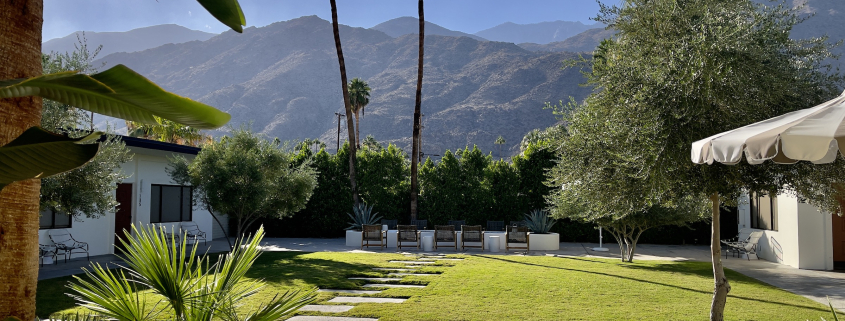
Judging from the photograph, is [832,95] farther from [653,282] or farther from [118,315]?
[118,315]

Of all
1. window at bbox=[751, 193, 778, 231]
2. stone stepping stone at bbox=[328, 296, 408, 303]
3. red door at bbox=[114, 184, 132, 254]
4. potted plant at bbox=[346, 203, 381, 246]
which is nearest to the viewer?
stone stepping stone at bbox=[328, 296, 408, 303]

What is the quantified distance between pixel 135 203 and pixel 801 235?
59.0ft

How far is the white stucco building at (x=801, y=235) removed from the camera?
→ 12062mm

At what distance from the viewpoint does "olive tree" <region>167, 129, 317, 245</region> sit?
1308 cm

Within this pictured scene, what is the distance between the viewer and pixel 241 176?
43.2ft

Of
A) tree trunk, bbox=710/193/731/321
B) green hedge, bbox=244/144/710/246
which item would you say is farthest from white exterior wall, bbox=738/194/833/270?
tree trunk, bbox=710/193/731/321

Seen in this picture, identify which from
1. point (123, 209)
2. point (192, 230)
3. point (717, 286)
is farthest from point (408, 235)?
point (717, 286)

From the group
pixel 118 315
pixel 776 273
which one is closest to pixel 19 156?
pixel 118 315

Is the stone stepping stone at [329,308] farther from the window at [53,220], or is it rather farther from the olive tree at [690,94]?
the window at [53,220]

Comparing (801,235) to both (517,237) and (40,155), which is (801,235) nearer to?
(517,237)

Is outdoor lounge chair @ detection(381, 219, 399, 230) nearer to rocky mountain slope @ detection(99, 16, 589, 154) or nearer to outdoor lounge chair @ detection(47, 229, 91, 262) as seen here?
outdoor lounge chair @ detection(47, 229, 91, 262)

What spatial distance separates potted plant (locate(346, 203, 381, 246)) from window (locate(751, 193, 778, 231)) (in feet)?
37.6

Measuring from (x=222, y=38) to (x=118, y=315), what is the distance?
17528 cm

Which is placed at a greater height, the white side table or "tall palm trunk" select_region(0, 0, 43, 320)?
"tall palm trunk" select_region(0, 0, 43, 320)
